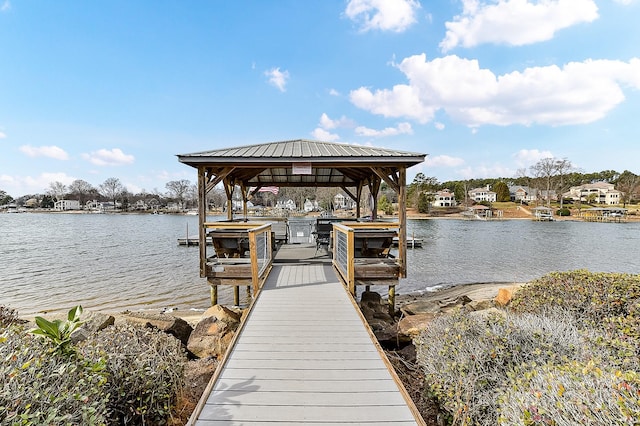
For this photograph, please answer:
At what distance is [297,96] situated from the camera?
13742mm

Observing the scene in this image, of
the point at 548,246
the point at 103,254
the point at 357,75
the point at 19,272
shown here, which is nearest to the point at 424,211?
the point at 548,246

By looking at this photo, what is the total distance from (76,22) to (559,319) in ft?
48.7

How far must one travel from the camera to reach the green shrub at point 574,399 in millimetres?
1638

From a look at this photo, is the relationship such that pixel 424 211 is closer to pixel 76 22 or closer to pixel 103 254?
pixel 103 254

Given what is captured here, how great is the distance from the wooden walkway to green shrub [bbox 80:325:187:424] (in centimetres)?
42

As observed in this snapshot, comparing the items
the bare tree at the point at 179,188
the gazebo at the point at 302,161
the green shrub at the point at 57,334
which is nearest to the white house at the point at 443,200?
the gazebo at the point at 302,161

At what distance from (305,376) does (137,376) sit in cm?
142

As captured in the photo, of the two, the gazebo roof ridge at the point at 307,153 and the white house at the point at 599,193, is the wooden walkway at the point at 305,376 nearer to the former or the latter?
the gazebo roof ridge at the point at 307,153

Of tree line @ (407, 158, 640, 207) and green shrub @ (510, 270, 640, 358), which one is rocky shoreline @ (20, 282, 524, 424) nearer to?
A: green shrub @ (510, 270, 640, 358)

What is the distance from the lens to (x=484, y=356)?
2711mm

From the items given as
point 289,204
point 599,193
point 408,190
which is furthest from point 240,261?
point 599,193

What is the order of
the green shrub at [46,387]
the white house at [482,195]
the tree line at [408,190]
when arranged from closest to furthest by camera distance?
the green shrub at [46,387] → the tree line at [408,190] → the white house at [482,195]

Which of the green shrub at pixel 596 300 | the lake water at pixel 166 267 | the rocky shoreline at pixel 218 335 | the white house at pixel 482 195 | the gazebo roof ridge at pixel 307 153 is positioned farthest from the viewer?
the white house at pixel 482 195

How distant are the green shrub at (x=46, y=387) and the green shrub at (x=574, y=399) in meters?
2.60
